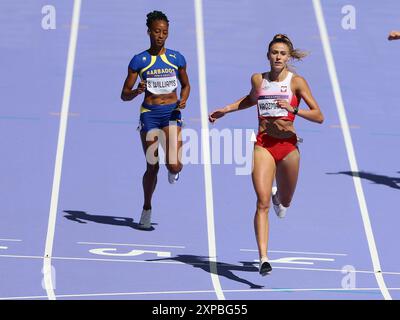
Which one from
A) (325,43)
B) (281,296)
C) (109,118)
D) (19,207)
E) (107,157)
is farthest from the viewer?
(325,43)

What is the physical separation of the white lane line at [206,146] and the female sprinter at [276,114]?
928 millimetres

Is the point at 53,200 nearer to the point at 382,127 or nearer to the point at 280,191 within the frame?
the point at 280,191

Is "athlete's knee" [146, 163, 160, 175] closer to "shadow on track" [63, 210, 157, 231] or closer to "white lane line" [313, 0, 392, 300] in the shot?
"shadow on track" [63, 210, 157, 231]

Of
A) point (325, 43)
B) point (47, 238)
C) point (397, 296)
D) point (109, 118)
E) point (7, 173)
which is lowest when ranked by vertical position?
point (397, 296)

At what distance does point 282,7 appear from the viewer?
24.8 metres

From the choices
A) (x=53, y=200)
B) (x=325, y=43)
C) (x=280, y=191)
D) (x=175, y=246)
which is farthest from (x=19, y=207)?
(x=325, y=43)

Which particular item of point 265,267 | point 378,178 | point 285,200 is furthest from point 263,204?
point 378,178

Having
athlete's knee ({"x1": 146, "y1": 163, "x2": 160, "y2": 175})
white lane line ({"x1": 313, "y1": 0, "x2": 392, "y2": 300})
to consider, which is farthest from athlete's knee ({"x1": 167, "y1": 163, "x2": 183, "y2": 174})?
white lane line ({"x1": 313, "y1": 0, "x2": 392, "y2": 300})

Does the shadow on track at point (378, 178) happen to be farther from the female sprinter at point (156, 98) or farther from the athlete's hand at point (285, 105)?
the athlete's hand at point (285, 105)

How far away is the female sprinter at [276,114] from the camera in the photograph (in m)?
15.0

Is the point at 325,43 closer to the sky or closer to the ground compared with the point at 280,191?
closer to the sky

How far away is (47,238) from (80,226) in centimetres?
55

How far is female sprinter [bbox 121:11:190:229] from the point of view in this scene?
659 inches

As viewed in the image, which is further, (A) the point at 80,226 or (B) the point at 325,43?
(B) the point at 325,43
